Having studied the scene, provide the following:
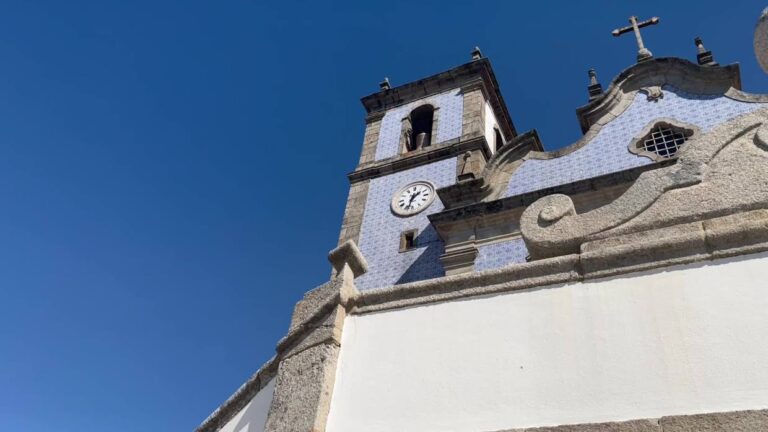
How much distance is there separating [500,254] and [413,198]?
4038 millimetres

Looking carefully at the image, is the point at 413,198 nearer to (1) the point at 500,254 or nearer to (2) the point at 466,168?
(2) the point at 466,168

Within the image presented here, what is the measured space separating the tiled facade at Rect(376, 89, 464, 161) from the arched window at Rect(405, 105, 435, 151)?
155 millimetres

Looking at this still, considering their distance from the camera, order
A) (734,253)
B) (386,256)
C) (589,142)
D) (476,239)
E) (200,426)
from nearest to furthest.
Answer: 1. (734,253)
2. (200,426)
3. (476,239)
4. (589,142)
5. (386,256)

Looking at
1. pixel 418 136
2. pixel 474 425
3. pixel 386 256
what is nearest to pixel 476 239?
pixel 386 256

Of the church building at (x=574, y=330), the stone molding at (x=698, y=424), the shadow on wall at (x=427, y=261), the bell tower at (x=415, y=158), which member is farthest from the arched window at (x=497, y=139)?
the stone molding at (x=698, y=424)

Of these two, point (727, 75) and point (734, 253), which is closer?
point (734, 253)

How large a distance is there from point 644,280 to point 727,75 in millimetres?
8897

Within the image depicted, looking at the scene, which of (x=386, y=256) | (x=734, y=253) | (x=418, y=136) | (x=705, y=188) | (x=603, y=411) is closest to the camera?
(x=603, y=411)

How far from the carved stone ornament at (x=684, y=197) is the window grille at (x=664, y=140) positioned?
6792 millimetres

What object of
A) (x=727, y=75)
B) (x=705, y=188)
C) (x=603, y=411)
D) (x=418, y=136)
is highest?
(x=418, y=136)

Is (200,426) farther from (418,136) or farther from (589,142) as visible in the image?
(418,136)

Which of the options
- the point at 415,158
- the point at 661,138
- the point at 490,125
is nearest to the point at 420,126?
the point at 490,125

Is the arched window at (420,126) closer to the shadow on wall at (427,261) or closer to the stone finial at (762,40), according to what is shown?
the shadow on wall at (427,261)

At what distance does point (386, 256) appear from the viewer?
40.8 ft
